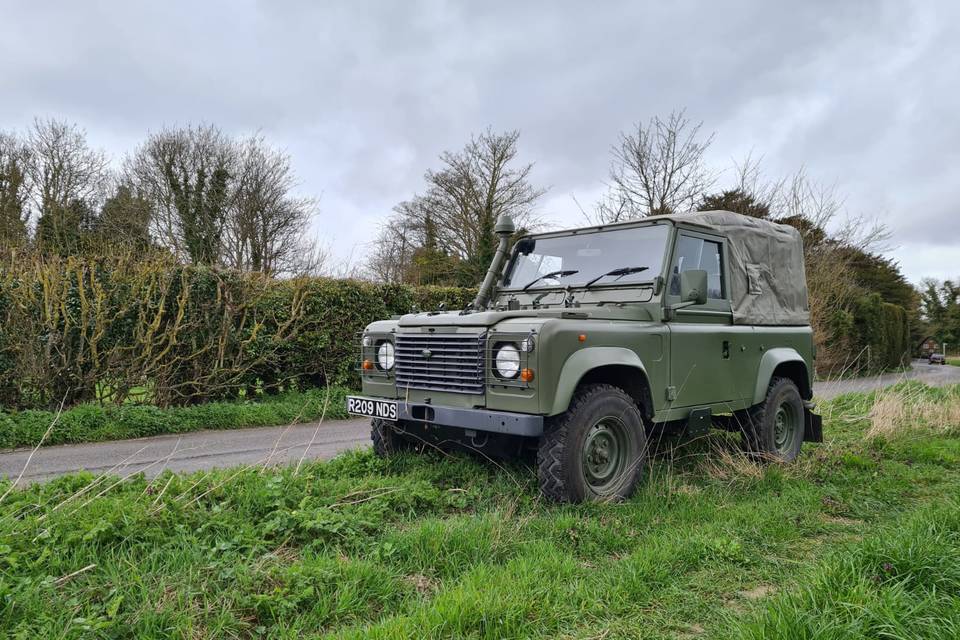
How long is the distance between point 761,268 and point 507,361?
3.43 meters

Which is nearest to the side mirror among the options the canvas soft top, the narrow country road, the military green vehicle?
the military green vehicle

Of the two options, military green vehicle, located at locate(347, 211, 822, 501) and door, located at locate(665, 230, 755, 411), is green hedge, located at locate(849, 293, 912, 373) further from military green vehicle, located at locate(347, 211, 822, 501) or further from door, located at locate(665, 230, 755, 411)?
door, located at locate(665, 230, 755, 411)

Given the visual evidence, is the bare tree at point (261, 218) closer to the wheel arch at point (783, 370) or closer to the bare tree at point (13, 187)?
the bare tree at point (13, 187)

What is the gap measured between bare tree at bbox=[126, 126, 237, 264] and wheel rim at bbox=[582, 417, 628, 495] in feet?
69.7

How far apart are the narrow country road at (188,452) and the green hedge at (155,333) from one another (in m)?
1.22

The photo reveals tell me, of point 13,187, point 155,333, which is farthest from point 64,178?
point 155,333

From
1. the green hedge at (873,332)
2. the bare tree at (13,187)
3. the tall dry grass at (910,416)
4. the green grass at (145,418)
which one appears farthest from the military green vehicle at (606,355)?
the bare tree at (13,187)

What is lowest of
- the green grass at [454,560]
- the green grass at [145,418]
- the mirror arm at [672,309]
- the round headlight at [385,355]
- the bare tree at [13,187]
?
the green grass at [454,560]

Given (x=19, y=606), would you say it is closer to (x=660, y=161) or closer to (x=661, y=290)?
(x=661, y=290)

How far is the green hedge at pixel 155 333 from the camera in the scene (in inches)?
302

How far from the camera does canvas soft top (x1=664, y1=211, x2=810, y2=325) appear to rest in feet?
19.0

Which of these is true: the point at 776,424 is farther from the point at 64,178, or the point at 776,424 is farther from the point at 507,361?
the point at 64,178

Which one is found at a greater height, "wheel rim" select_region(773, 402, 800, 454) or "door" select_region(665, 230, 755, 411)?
"door" select_region(665, 230, 755, 411)

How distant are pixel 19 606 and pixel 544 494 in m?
2.84
